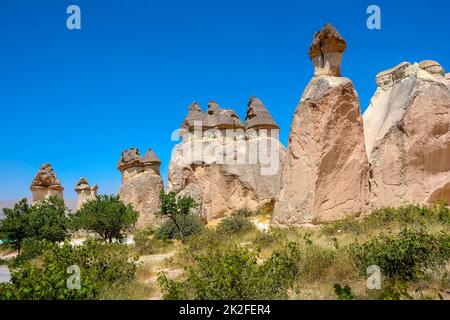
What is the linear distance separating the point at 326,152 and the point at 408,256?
5.29m

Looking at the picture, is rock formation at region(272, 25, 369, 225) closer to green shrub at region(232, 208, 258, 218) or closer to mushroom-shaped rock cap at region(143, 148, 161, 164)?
green shrub at region(232, 208, 258, 218)

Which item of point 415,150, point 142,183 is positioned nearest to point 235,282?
point 415,150

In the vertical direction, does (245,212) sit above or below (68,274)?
above

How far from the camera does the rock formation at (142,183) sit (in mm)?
22234

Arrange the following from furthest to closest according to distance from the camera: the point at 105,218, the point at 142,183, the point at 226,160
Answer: the point at 142,183, the point at 226,160, the point at 105,218

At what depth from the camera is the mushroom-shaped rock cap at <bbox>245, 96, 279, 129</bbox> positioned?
20.9 meters

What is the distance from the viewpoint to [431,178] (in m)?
10.2

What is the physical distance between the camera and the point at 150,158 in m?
23.3

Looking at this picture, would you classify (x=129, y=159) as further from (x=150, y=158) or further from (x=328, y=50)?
(x=328, y=50)

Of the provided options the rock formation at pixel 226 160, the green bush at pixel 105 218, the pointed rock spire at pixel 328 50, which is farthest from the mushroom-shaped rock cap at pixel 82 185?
the pointed rock spire at pixel 328 50

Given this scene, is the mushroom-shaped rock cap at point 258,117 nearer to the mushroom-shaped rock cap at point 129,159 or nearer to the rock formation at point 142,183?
the rock formation at point 142,183
